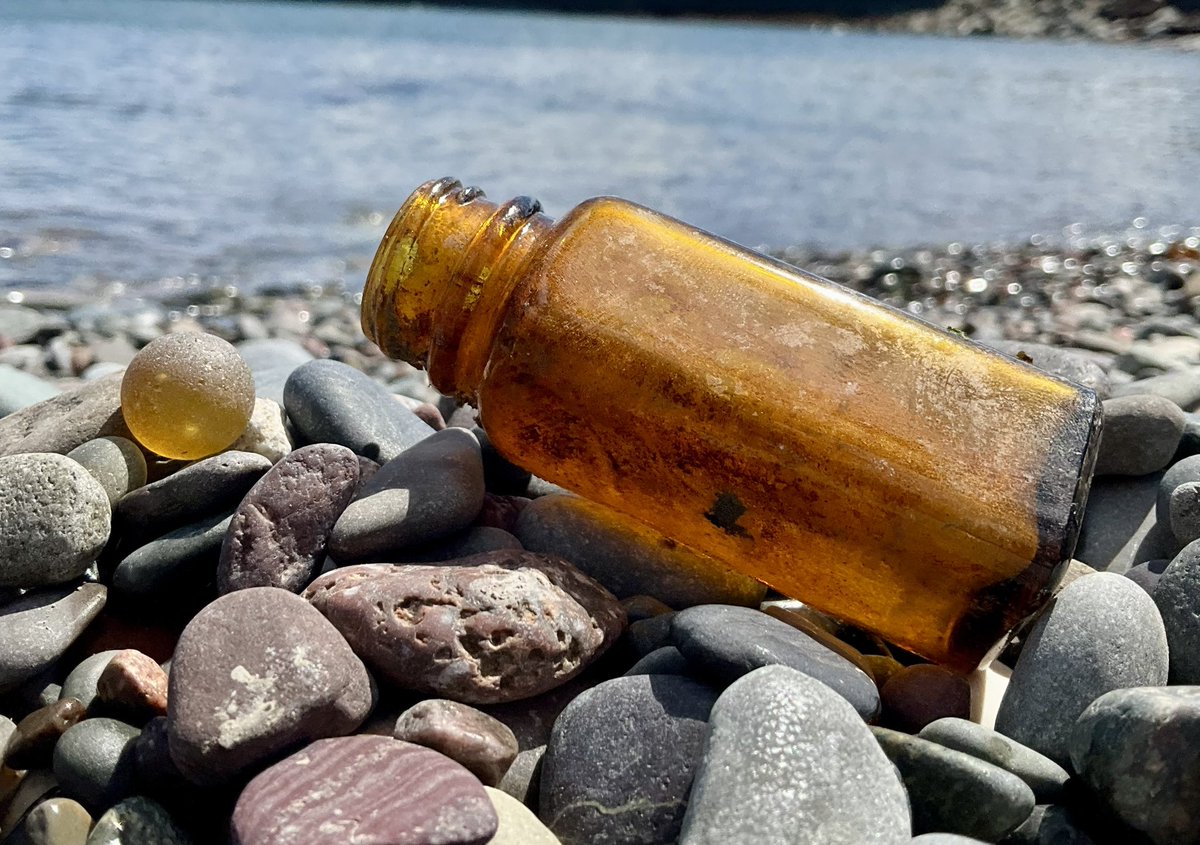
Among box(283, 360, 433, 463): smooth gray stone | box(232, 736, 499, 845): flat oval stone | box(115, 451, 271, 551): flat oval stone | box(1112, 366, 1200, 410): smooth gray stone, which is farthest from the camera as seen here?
box(1112, 366, 1200, 410): smooth gray stone

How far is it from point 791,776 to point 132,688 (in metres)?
0.93

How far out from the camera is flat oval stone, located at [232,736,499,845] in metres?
1.19

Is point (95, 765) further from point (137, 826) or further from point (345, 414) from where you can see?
point (345, 414)

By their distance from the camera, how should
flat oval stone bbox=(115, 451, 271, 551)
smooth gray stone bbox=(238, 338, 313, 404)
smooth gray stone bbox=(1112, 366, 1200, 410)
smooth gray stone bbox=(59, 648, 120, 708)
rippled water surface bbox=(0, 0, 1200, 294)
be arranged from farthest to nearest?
rippled water surface bbox=(0, 0, 1200, 294) → smooth gray stone bbox=(238, 338, 313, 404) → smooth gray stone bbox=(1112, 366, 1200, 410) → flat oval stone bbox=(115, 451, 271, 551) → smooth gray stone bbox=(59, 648, 120, 708)

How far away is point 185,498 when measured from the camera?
185cm

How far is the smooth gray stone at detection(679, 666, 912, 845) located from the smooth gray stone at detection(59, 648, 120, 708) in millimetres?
916

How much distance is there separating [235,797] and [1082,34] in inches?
1916

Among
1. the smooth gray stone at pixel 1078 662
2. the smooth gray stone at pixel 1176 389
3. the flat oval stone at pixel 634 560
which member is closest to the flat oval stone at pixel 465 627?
the flat oval stone at pixel 634 560

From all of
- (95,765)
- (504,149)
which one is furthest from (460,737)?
(504,149)

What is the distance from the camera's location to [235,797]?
1.40m

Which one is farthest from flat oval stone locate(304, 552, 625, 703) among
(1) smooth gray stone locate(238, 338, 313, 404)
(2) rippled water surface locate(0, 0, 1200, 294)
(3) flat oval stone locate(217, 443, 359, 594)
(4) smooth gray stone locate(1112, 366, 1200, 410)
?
(2) rippled water surface locate(0, 0, 1200, 294)

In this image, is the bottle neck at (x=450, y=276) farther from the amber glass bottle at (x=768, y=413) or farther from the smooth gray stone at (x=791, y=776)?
the smooth gray stone at (x=791, y=776)

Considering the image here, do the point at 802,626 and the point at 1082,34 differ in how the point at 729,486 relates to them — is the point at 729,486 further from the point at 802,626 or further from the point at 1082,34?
the point at 1082,34

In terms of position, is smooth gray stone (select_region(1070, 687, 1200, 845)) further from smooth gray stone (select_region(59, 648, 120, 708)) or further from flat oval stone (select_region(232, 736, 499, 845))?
smooth gray stone (select_region(59, 648, 120, 708))
